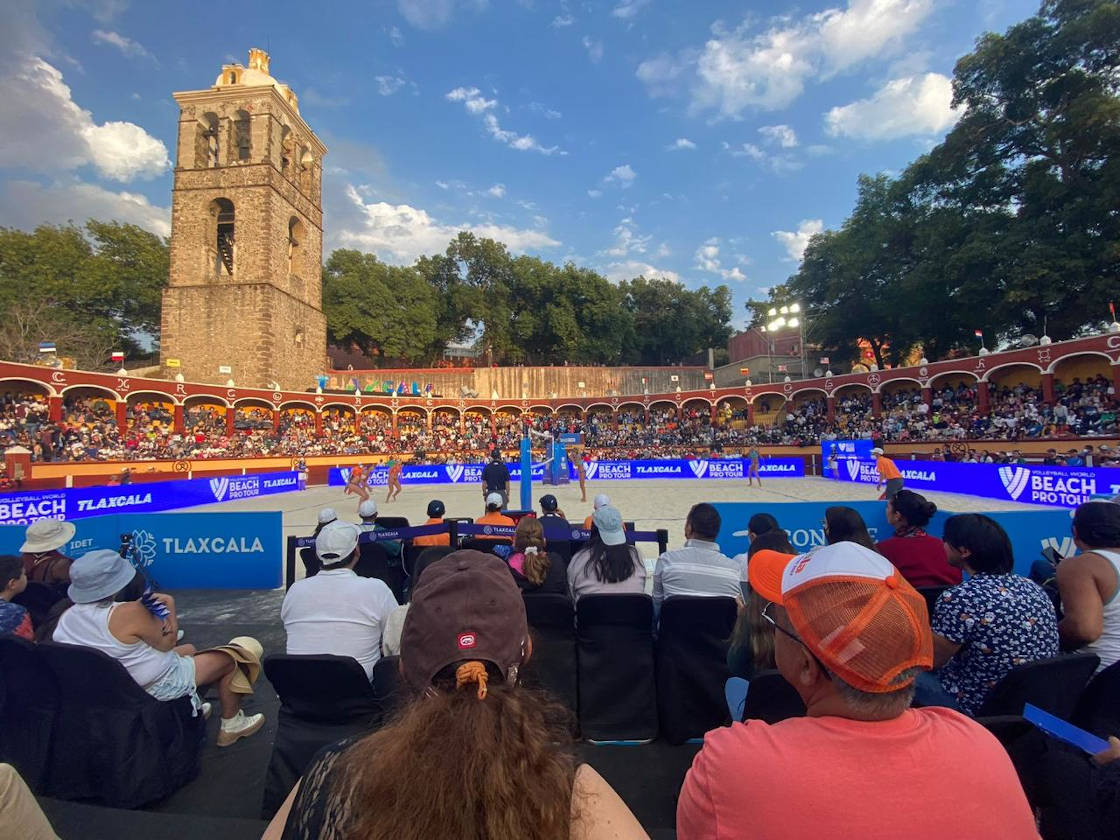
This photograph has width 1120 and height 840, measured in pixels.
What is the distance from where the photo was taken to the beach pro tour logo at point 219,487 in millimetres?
17062

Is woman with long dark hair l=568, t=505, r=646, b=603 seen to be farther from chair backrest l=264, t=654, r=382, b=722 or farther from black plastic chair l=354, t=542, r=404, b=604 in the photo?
black plastic chair l=354, t=542, r=404, b=604

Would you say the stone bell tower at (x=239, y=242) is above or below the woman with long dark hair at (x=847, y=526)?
above

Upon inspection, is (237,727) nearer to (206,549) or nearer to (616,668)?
(616,668)

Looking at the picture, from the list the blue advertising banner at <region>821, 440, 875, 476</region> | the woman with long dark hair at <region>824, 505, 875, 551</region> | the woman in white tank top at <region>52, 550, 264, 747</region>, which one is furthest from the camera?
the blue advertising banner at <region>821, 440, 875, 476</region>

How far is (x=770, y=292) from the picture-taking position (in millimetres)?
59219

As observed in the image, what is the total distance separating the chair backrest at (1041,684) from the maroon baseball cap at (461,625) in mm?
2376

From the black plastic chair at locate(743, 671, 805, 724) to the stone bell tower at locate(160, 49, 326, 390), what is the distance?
39764 millimetres

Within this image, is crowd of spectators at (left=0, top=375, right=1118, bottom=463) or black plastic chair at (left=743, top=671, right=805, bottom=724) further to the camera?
crowd of spectators at (left=0, top=375, right=1118, bottom=463)

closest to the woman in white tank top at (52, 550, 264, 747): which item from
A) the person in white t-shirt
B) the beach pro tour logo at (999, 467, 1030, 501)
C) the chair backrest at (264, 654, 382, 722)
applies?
the person in white t-shirt

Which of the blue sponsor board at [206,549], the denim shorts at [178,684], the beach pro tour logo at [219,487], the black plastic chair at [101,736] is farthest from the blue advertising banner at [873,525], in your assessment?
the beach pro tour logo at [219,487]

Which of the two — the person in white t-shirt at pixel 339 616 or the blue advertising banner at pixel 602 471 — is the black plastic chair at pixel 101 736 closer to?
the person in white t-shirt at pixel 339 616

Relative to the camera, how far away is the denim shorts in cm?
310

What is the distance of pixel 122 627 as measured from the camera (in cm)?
305

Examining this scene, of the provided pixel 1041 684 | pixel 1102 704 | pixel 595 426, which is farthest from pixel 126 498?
pixel 595 426
